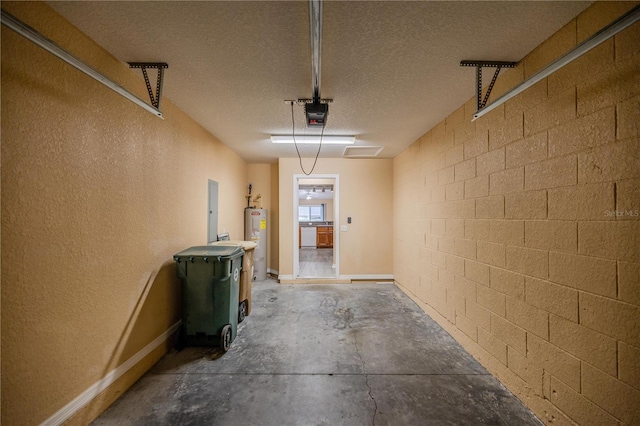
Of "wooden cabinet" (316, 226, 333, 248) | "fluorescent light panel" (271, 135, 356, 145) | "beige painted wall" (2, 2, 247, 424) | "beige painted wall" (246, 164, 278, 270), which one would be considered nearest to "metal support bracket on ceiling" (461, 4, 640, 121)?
"fluorescent light panel" (271, 135, 356, 145)

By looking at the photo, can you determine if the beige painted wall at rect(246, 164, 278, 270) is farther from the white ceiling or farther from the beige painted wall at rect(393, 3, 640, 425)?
the beige painted wall at rect(393, 3, 640, 425)

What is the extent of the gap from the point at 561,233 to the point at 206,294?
2.91m

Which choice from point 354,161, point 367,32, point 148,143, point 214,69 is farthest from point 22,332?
point 354,161

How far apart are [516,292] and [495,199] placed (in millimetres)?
778

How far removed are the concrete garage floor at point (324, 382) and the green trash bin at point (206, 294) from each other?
8.0 inches

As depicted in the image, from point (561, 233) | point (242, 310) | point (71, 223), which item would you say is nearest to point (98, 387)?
point (71, 223)

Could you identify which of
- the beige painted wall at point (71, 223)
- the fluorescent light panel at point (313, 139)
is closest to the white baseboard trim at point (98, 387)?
the beige painted wall at point (71, 223)

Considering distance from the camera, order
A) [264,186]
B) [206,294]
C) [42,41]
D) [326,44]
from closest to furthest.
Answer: [42,41] → [326,44] → [206,294] → [264,186]

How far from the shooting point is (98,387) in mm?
1627

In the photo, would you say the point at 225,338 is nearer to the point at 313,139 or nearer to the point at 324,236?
the point at 313,139

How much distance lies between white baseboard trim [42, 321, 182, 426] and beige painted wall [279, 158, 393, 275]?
115 inches

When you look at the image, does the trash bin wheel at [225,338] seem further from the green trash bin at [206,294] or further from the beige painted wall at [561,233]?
the beige painted wall at [561,233]

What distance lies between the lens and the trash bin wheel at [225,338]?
235cm

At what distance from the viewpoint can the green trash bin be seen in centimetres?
235
